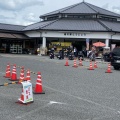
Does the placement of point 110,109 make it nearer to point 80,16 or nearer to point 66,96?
point 66,96

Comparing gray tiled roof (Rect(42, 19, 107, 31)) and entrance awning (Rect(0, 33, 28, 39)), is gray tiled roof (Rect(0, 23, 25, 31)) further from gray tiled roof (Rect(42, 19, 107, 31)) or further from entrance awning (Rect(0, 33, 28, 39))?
gray tiled roof (Rect(42, 19, 107, 31))

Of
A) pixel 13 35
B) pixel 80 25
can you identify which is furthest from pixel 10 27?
pixel 80 25

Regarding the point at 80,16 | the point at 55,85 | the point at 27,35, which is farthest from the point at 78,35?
the point at 55,85

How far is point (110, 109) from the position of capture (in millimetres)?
7461

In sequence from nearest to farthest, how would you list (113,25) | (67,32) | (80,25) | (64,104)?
(64,104)
(67,32)
(80,25)
(113,25)

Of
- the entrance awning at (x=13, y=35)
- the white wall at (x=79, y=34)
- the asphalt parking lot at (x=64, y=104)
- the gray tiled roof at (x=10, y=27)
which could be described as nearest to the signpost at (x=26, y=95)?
the asphalt parking lot at (x=64, y=104)

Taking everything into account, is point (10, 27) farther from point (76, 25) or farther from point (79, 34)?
point (79, 34)

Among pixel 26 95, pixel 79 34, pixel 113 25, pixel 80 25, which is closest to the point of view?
pixel 26 95

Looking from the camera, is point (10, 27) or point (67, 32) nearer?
point (67, 32)

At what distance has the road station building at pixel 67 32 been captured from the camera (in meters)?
42.4

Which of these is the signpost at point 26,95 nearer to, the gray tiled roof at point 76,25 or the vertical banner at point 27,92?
the vertical banner at point 27,92

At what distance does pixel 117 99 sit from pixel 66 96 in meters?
1.71

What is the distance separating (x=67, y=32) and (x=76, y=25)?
2.60m

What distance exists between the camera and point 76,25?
146 ft
